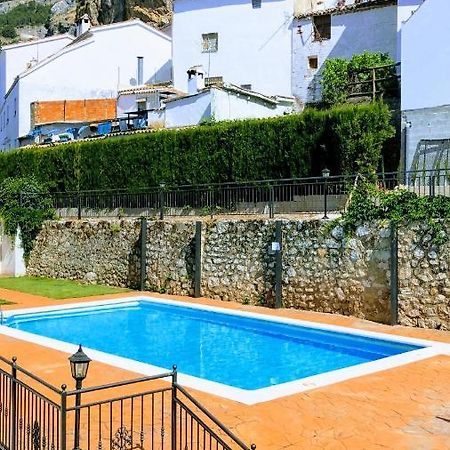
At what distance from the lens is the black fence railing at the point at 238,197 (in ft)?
60.1

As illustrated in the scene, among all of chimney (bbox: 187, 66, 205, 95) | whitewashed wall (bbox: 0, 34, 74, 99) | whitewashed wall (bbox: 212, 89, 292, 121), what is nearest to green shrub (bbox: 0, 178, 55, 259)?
whitewashed wall (bbox: 212, 89, 292, 121)

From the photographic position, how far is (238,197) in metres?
21.7

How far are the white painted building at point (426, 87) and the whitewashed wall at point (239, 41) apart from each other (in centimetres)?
1422

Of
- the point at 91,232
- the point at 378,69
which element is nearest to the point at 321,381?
the point at 91,232

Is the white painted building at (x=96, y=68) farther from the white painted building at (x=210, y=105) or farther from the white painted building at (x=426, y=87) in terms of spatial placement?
the white painted building at (x=426, y=87)

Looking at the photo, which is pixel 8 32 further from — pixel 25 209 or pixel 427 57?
pixel 427 57

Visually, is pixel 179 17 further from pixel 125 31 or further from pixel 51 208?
pixel 51 208

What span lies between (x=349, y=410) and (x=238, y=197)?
13.6 meters

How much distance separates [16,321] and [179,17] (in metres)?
27.2

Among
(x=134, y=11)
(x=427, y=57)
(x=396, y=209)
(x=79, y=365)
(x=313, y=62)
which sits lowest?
(x=79, y=365)

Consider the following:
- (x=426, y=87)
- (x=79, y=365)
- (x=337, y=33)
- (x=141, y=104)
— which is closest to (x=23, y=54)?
(x=141, y=104)

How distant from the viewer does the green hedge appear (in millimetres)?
20203

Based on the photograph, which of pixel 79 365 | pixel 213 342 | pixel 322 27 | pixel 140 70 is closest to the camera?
pixel 79 365

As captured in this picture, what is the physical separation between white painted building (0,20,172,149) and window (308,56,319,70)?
1385 cm
